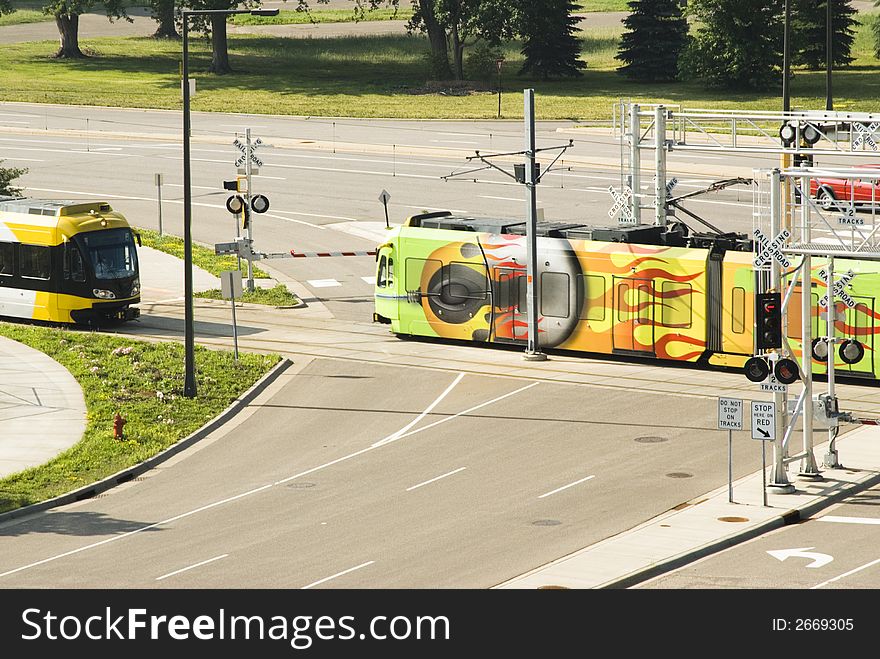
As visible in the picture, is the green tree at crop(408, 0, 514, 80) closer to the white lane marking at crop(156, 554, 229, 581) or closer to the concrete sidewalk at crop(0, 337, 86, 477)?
the concrete sidewalk at crop(0, 337, 86, 477)

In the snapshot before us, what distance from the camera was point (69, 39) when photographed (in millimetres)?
111812

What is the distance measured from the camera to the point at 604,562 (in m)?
22.3

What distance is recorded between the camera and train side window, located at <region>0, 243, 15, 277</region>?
140 ft

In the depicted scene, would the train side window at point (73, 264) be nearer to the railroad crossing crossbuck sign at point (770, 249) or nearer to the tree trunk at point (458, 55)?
the railroad crossing crossbuck sign at point (770, 249)

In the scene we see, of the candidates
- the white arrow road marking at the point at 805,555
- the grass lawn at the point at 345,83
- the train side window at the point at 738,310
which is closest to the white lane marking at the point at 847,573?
the white arrow road marking at the point at 805,555

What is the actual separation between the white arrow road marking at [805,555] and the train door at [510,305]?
16.7 metres

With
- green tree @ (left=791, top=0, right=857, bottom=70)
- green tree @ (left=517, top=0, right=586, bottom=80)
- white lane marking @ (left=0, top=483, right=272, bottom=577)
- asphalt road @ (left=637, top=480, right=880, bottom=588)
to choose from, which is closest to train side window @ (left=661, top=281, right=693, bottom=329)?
asphalt road @ (left=637, top=480, right=880, bottom=588)

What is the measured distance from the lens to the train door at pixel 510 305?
39250mm

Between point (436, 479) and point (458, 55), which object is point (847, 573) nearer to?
point (436, 479)

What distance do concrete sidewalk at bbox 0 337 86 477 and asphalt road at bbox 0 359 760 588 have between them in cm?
261

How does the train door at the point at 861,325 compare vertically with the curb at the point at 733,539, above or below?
above
